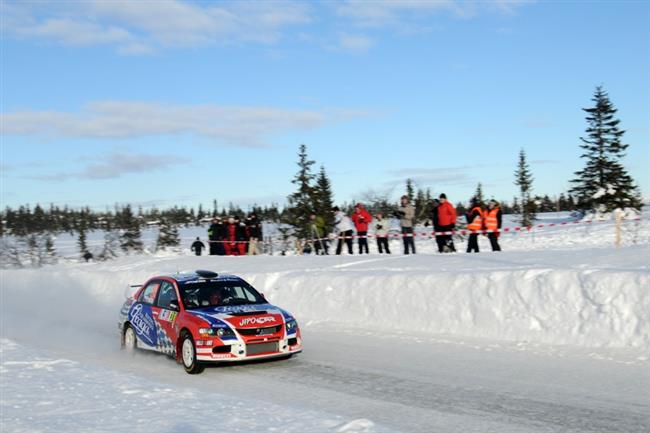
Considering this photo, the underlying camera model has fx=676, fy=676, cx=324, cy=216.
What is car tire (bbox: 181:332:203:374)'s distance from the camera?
999cm

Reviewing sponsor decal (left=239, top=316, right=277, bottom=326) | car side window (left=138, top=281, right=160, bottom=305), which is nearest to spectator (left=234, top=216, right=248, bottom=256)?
car side window (left=138, top=281, right=160, bottom=305)

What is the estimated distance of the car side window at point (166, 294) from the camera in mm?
11281

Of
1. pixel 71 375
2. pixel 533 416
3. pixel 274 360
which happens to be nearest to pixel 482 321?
pixel 274 360

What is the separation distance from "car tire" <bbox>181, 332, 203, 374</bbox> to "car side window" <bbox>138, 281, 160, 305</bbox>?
1811mm

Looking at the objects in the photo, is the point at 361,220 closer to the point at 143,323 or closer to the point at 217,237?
the point at 217,237

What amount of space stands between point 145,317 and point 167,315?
37.9 inches

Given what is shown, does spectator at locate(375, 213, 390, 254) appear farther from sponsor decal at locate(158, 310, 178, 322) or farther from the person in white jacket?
sponsor decal at locate(158, 310, 178, 322)

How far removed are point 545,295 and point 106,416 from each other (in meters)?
7.88

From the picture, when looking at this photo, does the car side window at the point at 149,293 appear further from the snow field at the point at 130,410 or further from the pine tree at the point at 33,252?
the pine tree at the point at 33,252

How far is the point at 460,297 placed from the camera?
1326cm

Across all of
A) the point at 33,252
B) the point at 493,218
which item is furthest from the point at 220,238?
the point at 33,252

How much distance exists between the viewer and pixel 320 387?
8766 mm

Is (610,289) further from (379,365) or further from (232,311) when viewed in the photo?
(232,311)

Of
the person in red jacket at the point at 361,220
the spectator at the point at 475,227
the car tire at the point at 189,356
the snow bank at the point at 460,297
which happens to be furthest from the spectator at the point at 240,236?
the car tire at the point at 189,356
